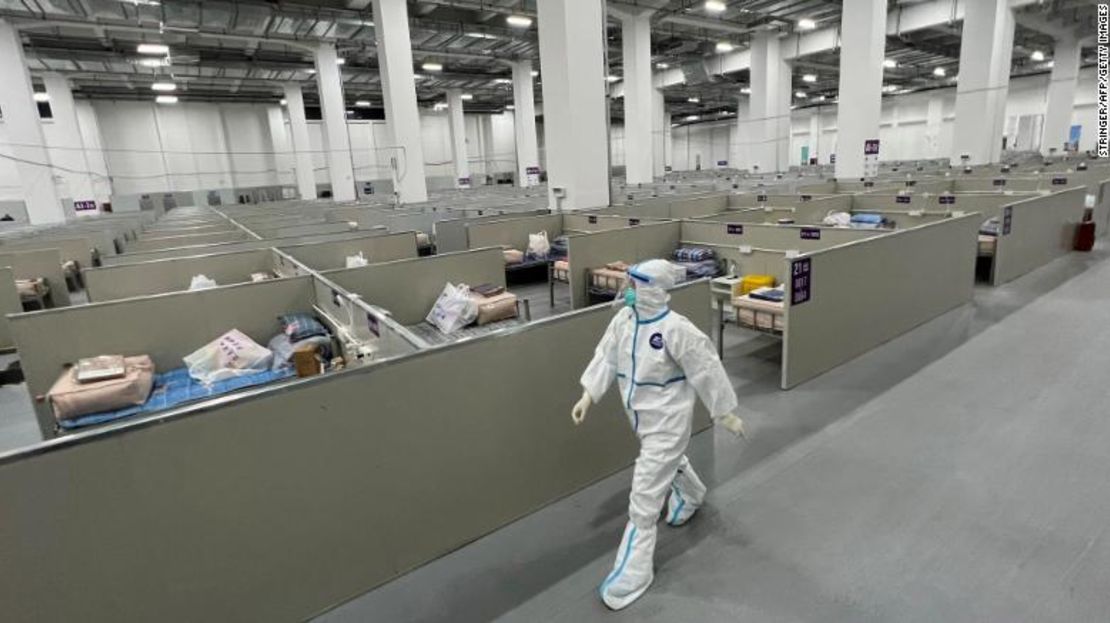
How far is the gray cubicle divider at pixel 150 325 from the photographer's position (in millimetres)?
3375

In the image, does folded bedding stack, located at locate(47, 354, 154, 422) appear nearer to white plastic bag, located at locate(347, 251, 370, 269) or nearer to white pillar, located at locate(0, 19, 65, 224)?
white plastic bag, located at locate(347, 251, 370, 269)

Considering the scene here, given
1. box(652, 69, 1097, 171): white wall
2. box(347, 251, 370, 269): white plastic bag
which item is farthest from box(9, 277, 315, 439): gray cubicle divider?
box(652, 69, 1097, 171): white wall

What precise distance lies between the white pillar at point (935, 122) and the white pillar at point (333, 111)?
26769mm

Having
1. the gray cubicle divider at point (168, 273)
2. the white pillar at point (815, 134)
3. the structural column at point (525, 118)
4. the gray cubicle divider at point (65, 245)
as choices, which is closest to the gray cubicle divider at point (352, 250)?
the gray cubicle divider at point (168, 273)

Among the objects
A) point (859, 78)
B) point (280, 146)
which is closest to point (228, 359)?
point (859, 78)

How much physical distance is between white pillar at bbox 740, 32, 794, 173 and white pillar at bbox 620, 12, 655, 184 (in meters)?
4.74

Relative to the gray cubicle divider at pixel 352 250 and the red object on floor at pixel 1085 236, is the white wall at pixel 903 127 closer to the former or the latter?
the red object on floor at pixel 1085 236

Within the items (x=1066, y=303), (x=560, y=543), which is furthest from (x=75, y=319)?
(x=1066, y=303)

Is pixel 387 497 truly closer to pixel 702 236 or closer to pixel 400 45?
pixel 702 236

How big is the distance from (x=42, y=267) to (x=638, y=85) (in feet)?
38.3

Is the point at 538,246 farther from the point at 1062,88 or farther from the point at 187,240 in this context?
the point at 1062,88

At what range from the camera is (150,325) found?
3.72m

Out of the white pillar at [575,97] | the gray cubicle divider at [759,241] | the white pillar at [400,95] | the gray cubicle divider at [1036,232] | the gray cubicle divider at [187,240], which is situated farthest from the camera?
the white pillar at [400,95]

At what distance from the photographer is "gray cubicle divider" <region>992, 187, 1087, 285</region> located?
6.33 meters
